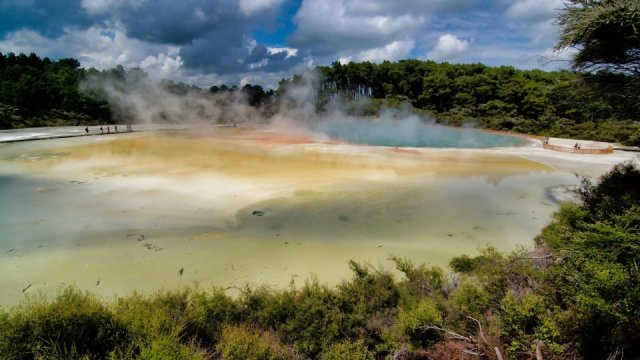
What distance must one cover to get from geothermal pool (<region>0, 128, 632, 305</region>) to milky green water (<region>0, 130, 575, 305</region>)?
0.13 ft

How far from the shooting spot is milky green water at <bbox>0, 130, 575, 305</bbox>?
7.52 m

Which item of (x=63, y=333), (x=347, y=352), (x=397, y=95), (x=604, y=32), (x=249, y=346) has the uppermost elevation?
(x=397, y=95)

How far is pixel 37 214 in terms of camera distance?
Answer: 10406 millimetres

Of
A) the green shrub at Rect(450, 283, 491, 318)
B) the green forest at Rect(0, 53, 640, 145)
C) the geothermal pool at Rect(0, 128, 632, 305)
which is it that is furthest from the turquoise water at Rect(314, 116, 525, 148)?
the green shrub at Rect(450, 283, 491, 318)

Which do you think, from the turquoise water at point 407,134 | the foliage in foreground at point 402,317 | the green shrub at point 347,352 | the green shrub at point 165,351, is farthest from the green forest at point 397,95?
the green shrub at point 165,351

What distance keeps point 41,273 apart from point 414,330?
7.03m

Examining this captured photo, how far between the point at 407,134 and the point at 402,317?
28.8 metres

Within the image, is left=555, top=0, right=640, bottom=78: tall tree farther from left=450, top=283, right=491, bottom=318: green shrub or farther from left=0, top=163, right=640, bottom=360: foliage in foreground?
left=450, top=283, right=491, bottom=318: green shrub

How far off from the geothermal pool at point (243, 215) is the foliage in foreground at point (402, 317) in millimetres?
1333

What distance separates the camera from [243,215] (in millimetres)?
10531

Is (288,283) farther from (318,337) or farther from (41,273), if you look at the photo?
(41,273)

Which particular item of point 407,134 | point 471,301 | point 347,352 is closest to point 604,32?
point 471,301

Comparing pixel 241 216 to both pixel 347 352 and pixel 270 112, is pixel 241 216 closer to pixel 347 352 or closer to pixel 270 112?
pixel 347 352

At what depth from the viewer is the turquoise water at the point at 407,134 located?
27625 mm
